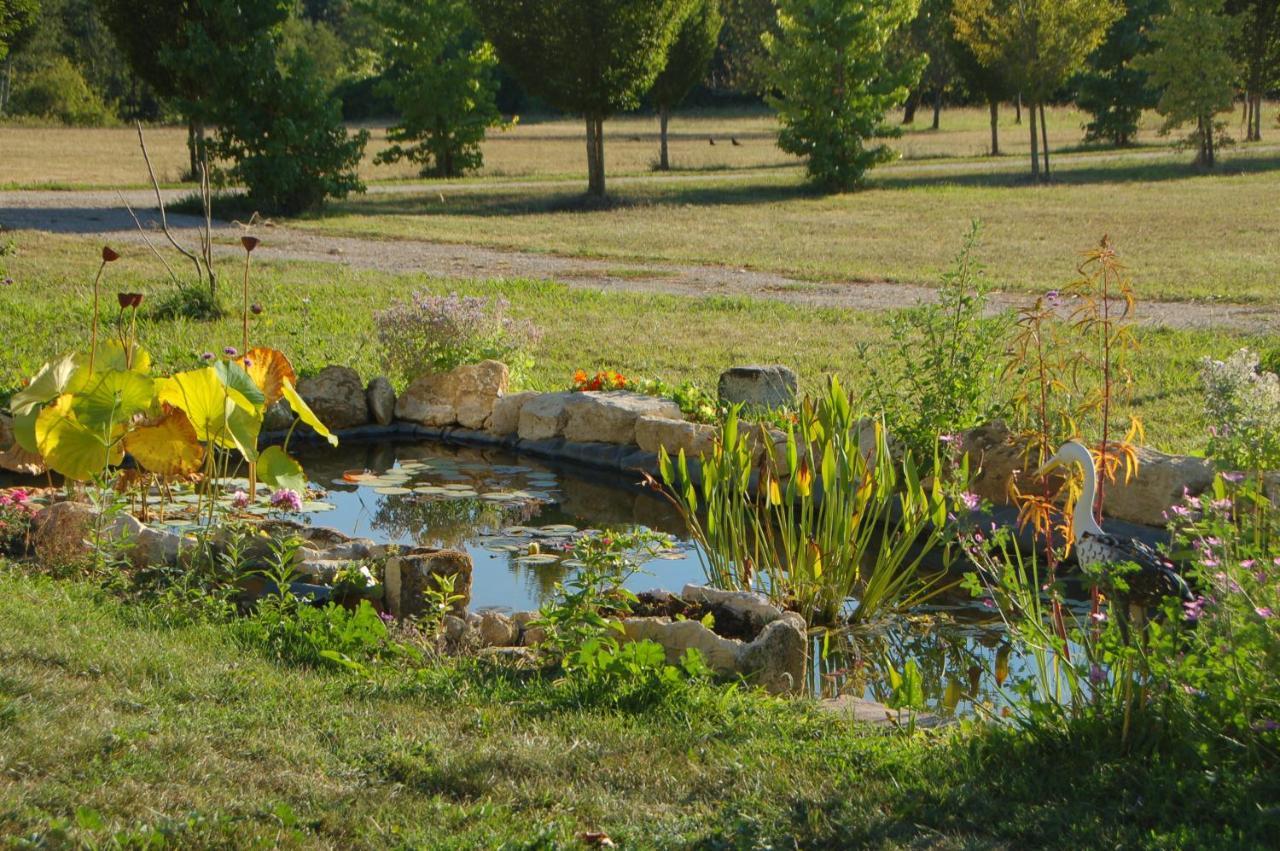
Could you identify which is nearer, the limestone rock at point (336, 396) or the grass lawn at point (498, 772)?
the grass lawn at point (498, 772)

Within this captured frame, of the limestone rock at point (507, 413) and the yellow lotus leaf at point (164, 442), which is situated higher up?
the yellow lotus leaf at point (164, 442)

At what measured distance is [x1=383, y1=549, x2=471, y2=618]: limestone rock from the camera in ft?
16.2

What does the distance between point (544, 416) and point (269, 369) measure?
1958 millimetres

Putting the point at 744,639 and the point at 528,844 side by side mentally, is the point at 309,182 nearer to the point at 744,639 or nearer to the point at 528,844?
the point at 744,639

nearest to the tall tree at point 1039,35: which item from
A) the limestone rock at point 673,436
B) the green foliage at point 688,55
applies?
the green foliage at point 688,55

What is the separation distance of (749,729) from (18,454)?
5.00 meters

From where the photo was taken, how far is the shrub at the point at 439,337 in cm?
852

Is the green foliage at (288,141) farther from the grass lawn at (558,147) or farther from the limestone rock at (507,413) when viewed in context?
the limestone rock at (507,413)

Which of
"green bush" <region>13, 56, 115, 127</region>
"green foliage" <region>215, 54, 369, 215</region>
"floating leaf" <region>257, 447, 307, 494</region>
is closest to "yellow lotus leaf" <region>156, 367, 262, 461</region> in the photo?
"floating leaf" <region>257, 447, 307, 494</region>

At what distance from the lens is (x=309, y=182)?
68.9ft

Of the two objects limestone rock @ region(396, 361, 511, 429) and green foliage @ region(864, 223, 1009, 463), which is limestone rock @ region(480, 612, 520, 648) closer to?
green foliage @ region(864, 223, 1009, 463)

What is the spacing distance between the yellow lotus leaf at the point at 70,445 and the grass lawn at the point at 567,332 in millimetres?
2684

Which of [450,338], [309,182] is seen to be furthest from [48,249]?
[450,338]

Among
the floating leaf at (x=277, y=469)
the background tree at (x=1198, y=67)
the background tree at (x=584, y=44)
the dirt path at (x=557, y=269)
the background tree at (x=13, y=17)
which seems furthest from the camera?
the background tree at (x=1198, y=67)
